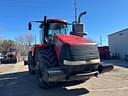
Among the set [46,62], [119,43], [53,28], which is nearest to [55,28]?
[53,28]

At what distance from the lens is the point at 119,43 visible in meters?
37.9

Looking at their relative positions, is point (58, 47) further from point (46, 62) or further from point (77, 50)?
point (77, 50)

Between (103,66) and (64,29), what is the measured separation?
3.10 meters

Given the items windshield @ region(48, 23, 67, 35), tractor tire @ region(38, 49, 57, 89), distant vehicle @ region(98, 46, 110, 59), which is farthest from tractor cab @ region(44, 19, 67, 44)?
distant vehicle @ region(98, 46, 110, 59)

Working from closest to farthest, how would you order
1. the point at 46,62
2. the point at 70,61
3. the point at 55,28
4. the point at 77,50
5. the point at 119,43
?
the point at 70,61 → the point at 77,50 → the point at 46,62 → the point at 55,28 → the point at 119,43

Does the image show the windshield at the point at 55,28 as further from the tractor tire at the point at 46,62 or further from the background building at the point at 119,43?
the background building at the point at 119,43

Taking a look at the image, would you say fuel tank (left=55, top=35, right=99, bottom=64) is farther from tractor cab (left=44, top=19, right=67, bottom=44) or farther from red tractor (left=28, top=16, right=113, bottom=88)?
tractor cab (left=44, top=19, right=67, bottom=44)

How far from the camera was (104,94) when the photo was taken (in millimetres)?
8641

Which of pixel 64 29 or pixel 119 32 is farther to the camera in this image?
pixel 119 32

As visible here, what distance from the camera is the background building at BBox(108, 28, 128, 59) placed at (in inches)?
1372

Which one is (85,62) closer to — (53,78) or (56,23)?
(53,78)

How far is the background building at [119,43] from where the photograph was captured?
34.8 m

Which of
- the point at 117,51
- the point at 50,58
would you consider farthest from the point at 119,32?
the point at 50,58

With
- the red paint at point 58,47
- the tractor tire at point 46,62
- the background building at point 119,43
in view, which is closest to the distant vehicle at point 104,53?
the background building at point 119,43
